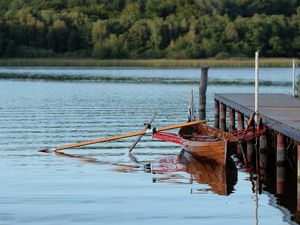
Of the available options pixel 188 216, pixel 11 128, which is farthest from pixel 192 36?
pixel 188 216

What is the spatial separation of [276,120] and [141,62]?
91.6 meters

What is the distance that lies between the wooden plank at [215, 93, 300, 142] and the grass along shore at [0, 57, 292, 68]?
77.5 meters

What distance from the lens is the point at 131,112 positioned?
43.2 metres

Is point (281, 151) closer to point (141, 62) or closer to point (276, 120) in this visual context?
point (276, 120)

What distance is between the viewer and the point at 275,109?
1053 inches

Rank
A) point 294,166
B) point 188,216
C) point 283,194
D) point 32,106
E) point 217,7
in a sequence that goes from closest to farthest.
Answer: point 188,216, point 283,194, point 294,166, point 32,106, point 217,7

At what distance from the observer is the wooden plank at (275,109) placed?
70.7 ft

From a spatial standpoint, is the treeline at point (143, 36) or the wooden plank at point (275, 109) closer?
the wooden plank at point (275, 109)

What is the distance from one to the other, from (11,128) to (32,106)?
12.1 m

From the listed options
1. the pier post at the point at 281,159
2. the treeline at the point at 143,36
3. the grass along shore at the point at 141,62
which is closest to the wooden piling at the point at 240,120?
the pier post at the point at 281,159

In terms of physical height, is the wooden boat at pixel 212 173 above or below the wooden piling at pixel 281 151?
below

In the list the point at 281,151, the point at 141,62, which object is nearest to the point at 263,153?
the point at 281,151

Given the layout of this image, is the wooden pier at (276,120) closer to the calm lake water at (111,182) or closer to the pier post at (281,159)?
the pier post at (281,159)

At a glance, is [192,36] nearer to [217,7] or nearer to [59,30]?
[59,30]
